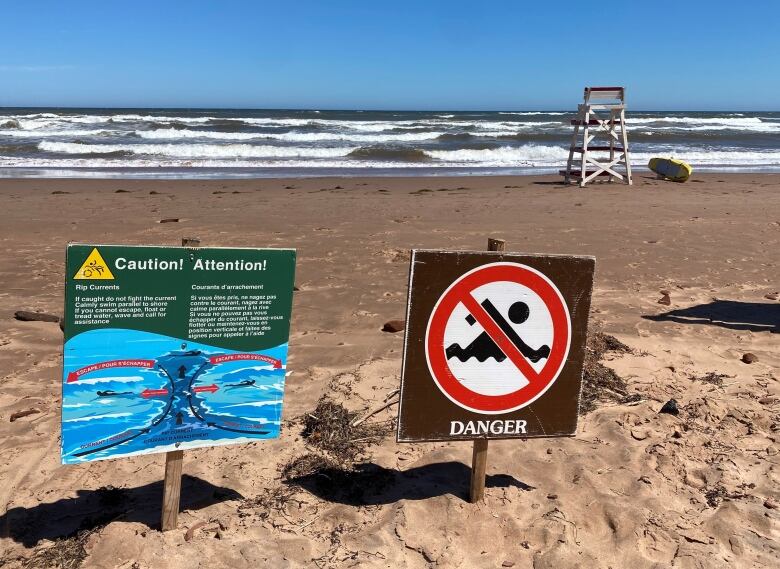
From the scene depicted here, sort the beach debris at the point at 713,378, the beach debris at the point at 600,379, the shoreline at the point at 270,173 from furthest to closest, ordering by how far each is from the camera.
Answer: the shoreline at the point at 270,173 < the beach debris at the point at 713,378 < the beach debris at the point at 600,379

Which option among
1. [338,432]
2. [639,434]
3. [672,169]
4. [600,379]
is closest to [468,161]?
[672,169]

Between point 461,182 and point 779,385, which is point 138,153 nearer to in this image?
point 461,182

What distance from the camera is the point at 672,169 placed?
61.8ft

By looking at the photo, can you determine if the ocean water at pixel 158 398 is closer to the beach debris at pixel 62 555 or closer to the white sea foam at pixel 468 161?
the beach debris at pixel 62 555

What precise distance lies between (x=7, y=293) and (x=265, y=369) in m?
4.90

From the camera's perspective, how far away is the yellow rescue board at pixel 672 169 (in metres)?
18.5

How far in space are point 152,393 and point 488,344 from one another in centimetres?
143

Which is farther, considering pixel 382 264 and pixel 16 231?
pixel 16 231

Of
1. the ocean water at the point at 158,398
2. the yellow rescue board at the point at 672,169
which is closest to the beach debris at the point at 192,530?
the ocean water at the point at 158,398

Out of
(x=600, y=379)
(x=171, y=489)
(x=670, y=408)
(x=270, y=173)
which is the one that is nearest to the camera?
(x=171, y=489)

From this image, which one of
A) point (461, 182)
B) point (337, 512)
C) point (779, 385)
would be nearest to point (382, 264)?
point (779, 385)

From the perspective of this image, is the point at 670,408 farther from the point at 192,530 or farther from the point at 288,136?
the point at 288,136

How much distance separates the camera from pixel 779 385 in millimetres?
4457

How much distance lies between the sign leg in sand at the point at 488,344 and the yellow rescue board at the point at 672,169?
56.6ft
